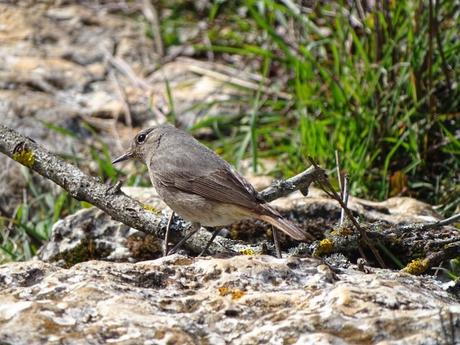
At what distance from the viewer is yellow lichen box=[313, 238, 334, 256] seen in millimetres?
4219

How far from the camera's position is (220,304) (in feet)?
10.5

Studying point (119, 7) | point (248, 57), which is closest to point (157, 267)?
point (248, 57)

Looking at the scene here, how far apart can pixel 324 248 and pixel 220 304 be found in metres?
1.17

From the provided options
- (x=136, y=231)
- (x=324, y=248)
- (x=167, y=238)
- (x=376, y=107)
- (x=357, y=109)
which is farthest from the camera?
(x=357, y=109)

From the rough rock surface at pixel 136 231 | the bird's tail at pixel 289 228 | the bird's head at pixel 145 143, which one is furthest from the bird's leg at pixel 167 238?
the bird's head at pixel 145 143

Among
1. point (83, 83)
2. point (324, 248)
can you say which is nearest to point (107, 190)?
point (324, 248)

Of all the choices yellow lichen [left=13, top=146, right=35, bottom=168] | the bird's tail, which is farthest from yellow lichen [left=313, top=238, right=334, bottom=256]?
yellow lichen [left=13, top=146, right=35, bottom=168]

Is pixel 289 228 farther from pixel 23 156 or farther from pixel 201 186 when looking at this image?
pixel 23 156

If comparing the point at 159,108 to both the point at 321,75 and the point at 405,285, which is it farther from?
the point at 405,285

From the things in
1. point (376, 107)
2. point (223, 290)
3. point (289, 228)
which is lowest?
point (376, 107)

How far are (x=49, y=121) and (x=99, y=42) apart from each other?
1.62 metres

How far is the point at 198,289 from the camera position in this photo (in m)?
3.39

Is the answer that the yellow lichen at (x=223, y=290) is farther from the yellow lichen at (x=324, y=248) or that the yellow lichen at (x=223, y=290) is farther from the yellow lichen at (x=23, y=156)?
the yellow lichen at (x=23, y=156)

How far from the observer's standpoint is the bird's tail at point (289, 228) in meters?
4.02
